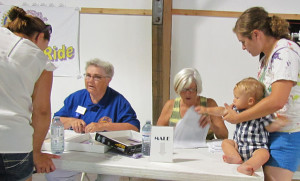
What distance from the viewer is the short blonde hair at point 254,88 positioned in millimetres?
1362

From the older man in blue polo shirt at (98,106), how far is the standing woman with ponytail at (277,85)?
36.8 inches

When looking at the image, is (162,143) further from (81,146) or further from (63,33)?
(63,33)

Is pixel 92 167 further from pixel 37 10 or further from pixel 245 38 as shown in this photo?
pixel 37 10

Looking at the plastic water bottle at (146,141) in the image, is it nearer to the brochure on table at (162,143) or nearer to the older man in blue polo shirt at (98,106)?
the brochure on table at (162,143)

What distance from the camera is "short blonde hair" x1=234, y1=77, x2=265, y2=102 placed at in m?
1.36

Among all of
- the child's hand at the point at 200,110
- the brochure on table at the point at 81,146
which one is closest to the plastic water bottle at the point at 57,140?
the brochure on table at the point at 81,146

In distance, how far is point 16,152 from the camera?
3.40ft

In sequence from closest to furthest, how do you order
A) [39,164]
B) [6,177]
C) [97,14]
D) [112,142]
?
[6,177] → [39,164] → [112,142] → [97,14]

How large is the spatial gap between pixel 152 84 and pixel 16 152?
7.96 ft

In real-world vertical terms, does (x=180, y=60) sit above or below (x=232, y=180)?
above

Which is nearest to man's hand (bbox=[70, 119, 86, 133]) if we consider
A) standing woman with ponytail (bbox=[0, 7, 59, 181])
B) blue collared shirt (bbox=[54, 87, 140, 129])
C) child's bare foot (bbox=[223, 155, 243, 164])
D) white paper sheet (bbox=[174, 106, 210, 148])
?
blue collared shirt (bbox=[54, 87, 140, 129])

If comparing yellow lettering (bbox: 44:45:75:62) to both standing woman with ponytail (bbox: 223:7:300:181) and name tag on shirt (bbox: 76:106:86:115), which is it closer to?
name tag on shirt (bbox: 76:106:86:115)

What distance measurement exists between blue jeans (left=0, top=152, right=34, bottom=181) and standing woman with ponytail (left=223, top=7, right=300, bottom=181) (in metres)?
0.94

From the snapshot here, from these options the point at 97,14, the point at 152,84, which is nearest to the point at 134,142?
the point at 152,84
